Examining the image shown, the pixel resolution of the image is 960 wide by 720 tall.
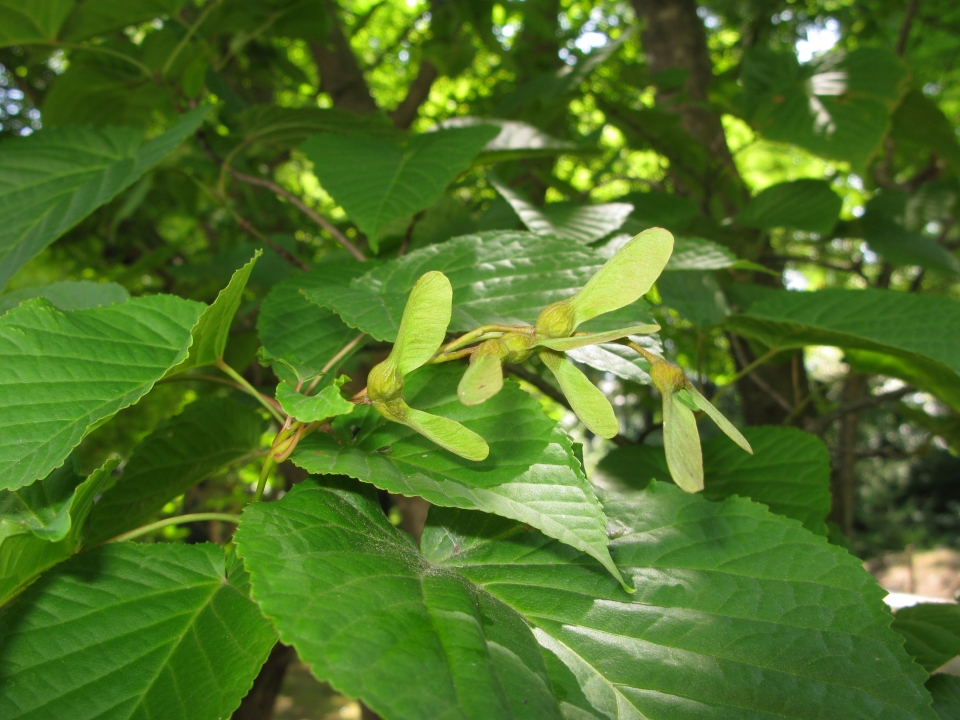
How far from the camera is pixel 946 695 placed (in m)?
0.75

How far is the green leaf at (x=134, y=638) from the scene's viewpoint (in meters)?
0.49

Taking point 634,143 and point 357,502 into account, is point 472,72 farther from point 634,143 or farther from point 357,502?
point 357,502

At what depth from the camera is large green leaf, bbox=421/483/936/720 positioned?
516mm

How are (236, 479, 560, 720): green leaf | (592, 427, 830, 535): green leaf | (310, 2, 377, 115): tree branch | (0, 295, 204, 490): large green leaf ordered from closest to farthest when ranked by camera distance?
(236, 479, 560, 720): green leaf → (0, 295, 204, 490): large green leaf → (592, 427, 830, 535): green leaf → (310, 2, 377, 115): tree branch

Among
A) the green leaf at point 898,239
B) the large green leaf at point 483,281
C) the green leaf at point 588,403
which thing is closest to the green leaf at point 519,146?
the large green leaf at point 483,281

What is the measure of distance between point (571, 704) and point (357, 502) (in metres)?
0.26

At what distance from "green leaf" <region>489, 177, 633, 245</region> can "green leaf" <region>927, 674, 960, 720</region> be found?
700 mm

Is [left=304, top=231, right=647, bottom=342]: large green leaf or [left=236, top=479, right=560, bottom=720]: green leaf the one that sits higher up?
[left=304, top=231, right=647, bottom=342]: large green leaf

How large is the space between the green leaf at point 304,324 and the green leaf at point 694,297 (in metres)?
0.57

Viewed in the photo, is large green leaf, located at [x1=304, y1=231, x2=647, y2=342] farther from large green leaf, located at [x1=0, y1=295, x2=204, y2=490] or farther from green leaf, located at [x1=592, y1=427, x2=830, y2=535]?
green leaf, located at [x1=592, y1=427, x2=830, y2=535]

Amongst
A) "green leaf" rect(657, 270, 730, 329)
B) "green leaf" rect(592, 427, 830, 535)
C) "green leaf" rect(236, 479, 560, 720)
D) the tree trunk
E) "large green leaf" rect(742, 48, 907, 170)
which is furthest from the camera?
the tree trunk

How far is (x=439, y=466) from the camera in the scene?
21.9 inches

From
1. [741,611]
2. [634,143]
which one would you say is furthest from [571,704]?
[634,143]

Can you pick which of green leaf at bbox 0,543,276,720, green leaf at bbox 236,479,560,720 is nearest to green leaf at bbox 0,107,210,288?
green leaf at bbox 0,543,276,720
